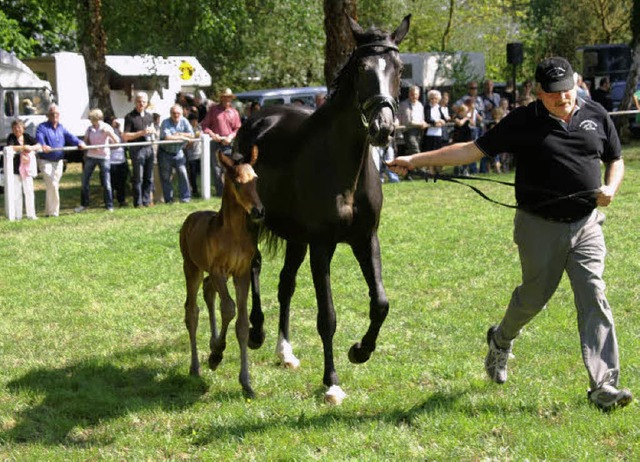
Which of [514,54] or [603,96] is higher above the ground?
[514,54]

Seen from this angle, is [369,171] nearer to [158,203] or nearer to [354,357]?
[354,357]

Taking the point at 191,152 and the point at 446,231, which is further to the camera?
the point at 191,152

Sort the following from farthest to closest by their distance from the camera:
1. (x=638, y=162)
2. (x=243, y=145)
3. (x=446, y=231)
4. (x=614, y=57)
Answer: (x=614, y=57)
(x=638, y=162)
(x=446, y=231)
(x=243, y=145)

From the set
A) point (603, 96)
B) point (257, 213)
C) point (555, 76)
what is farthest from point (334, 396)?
point (603, 96)

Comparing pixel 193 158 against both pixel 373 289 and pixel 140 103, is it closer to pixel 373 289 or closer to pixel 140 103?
pixel 140 103

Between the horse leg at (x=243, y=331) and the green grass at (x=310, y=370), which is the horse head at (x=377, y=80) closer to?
the horse leg at (x=243, y=331)

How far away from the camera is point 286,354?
7379mm

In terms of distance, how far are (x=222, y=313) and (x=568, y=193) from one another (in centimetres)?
253

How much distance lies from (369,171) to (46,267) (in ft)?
20.6

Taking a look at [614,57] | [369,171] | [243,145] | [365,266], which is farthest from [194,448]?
[614,57]

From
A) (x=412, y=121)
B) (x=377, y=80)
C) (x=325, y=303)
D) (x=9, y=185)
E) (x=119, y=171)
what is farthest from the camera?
(x=412, y=121)

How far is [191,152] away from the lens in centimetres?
1898

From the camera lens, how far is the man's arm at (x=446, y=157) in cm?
598

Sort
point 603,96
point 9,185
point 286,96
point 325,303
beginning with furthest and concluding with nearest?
point 286,96 → point 603,96 → point 9,185 → point 325,303
